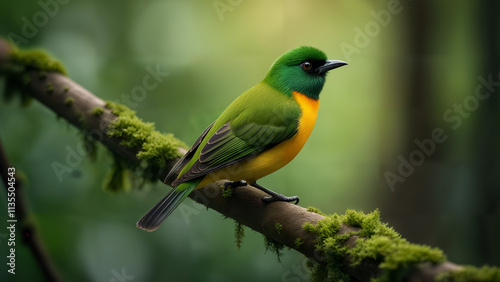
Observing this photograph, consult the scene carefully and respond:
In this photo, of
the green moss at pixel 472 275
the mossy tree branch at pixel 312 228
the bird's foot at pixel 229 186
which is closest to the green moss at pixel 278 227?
the mossy tree branch at pixel 312 228

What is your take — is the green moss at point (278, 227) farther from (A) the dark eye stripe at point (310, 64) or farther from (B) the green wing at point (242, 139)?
(A) the dark eye stripe at point (310, 64)

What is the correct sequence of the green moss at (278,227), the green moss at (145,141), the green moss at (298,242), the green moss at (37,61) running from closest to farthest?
the green moss at (298,242) → the green moss at (278,227) → the green moss at (145,141) → the green moss at (37,61)

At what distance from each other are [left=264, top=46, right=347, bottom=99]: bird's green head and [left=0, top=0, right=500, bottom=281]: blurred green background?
1.48 m

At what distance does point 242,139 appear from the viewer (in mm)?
2305

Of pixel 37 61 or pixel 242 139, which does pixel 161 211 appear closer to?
pixel 242 139

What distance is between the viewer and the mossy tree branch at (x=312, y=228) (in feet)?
4.65

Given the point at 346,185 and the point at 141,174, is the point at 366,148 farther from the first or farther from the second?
the point at 141,174

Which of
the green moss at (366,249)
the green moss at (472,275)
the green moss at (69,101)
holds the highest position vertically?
the green moss at (472,275)

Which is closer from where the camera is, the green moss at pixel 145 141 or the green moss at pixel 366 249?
the green moss at pixel 366 249

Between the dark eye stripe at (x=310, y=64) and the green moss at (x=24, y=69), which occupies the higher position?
the dark eye stripe at (x=310, y=64)

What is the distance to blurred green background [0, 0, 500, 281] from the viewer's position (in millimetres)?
3812

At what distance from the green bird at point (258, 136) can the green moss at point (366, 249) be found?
390 mm

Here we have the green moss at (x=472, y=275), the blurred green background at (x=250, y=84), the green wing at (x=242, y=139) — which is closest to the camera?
the green moss at (x=472, y=275)

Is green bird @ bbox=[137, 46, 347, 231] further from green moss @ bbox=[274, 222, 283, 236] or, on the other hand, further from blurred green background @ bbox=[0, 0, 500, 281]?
blurred green background @ bbox=[0, 0, 500, 281]
